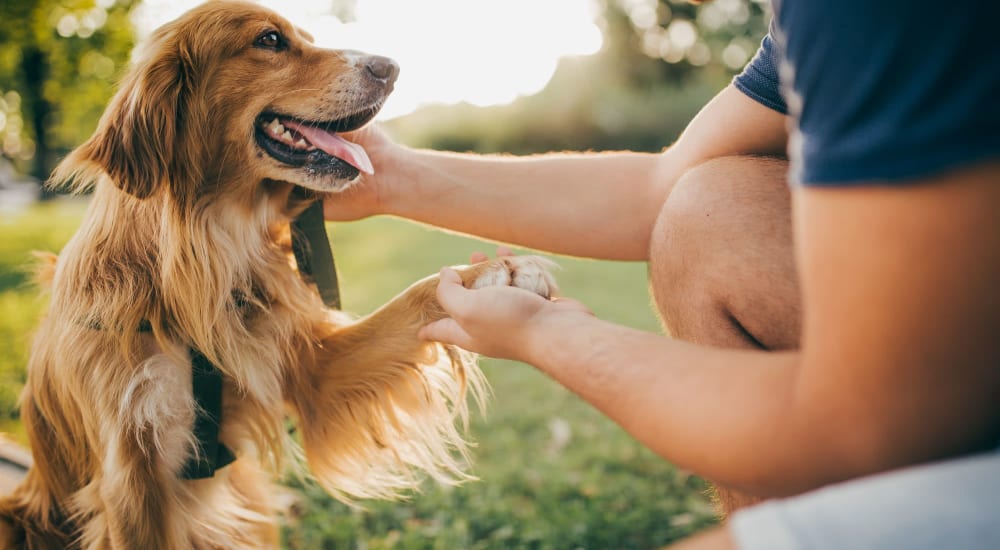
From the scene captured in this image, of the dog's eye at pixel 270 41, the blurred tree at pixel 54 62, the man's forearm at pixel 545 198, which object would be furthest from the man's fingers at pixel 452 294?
the blurred tree at pixel 54 62

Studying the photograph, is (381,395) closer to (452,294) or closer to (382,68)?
(452,294)

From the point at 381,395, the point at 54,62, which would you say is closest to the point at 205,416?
the point at 381,395

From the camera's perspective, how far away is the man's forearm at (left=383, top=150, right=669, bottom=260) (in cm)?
236

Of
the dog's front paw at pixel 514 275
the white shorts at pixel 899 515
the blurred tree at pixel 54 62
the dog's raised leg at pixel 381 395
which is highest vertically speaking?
the white shorts at pixel 899 515

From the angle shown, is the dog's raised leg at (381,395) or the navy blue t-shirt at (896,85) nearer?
the navy blue t-shirt at (896,85)

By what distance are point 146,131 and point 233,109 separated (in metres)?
0.32

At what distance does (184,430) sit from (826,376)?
1833 millimetres

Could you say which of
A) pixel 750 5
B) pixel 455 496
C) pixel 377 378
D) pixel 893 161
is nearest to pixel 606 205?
pixel 377 378

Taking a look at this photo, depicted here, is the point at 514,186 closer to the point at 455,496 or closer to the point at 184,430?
the point at 184,430

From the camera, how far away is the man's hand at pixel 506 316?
149cm

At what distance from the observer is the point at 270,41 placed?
103 inches

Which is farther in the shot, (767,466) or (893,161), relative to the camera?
(767,466)

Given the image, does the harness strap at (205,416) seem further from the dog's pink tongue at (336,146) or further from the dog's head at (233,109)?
the dog's pink tongue at (336,146)

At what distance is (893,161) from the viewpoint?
35.4 inches
